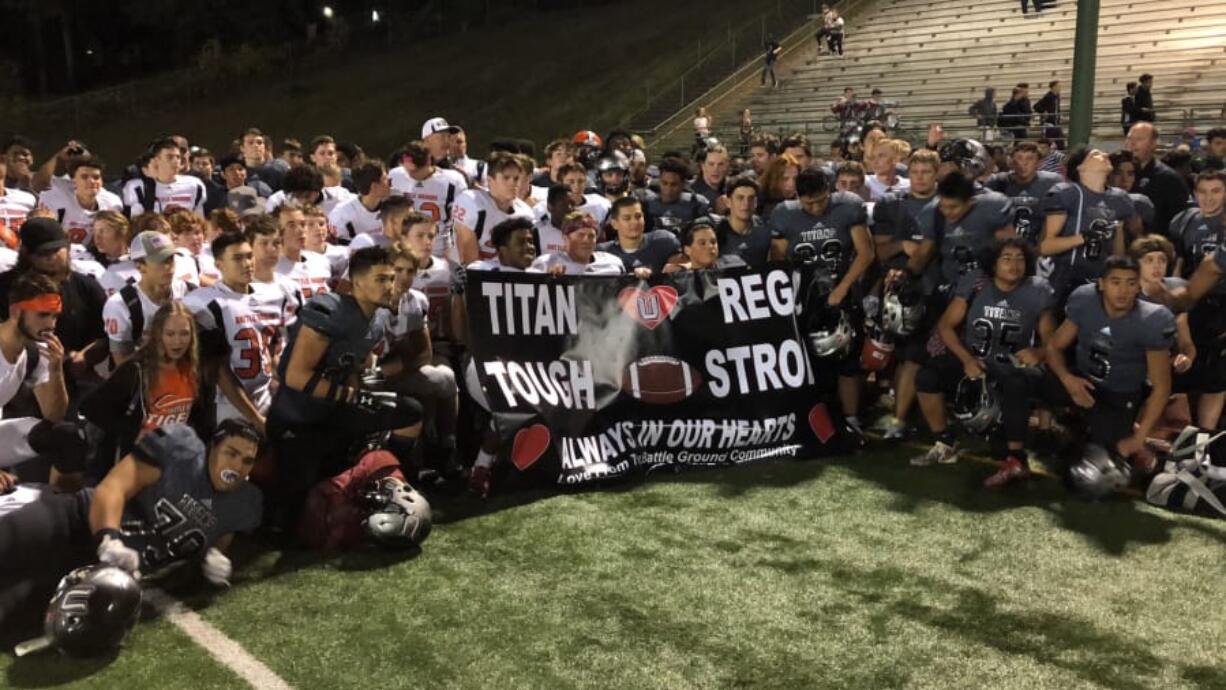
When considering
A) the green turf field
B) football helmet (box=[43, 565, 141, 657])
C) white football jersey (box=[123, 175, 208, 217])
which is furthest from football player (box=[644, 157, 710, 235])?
football helmet (box=[43, 565, 141, 657])

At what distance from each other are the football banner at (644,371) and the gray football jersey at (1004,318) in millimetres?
1040

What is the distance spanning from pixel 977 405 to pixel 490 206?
3.82 metres

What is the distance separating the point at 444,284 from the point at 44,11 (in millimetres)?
47040

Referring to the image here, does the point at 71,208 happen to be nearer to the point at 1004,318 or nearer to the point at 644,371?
the point at 644,371

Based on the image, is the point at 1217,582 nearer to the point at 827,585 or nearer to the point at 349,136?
the point at 827,585

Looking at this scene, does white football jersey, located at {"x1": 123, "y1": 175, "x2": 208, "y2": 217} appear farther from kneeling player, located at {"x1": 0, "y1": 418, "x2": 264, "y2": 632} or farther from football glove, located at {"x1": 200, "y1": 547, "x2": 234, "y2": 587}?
football glove, located at {"x1": 200, "y1": 547, "x2": 234, "y2": 587}

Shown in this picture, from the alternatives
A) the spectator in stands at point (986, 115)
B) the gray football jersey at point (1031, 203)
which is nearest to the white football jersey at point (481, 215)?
the gray football jersey at point (1031, 203)

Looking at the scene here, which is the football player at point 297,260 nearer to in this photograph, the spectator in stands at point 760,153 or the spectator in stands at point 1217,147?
the spectator in stands at point 760,153

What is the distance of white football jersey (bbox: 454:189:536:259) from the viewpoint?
775 cm

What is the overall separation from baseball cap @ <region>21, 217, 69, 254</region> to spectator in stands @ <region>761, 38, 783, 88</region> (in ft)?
84.7

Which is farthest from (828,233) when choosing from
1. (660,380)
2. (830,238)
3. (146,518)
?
(146,518)

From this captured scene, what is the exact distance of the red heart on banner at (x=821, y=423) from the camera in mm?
6887

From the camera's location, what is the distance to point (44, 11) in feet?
148

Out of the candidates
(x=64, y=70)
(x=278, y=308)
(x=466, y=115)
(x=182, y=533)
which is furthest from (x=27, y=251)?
(x=64, y=70)
